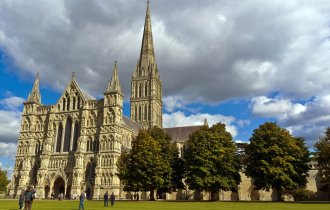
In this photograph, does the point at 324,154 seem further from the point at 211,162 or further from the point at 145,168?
the point at 145,168

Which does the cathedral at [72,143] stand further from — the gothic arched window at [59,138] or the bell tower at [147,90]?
the bell tower at [147,90]

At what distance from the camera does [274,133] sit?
51.1m

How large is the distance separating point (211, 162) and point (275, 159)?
934 centimetres

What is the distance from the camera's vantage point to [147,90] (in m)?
110

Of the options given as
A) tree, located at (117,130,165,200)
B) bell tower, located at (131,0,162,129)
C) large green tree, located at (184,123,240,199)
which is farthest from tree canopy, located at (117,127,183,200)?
bell tower, located at (131,0,162,129)

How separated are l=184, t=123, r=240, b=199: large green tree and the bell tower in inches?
1986

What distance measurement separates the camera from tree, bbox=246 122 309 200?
48.6 meters

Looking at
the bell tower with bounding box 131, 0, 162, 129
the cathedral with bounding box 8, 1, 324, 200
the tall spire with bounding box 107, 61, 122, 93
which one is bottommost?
the cathedral with bounding box 8, 1, 324, 200

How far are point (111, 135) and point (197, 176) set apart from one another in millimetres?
26772

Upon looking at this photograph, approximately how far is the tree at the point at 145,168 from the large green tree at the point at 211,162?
4816mm

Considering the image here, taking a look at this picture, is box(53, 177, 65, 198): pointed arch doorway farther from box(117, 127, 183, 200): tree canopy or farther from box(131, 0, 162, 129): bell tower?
box(131, 0, 162, 129): bell tower

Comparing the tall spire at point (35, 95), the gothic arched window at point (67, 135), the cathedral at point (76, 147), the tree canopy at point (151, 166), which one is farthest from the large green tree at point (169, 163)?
the tall spire at point (35, 95)

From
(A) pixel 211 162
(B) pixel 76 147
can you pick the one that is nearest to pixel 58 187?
(B) pixel 76 147

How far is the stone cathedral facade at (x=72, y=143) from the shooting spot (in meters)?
69.8
